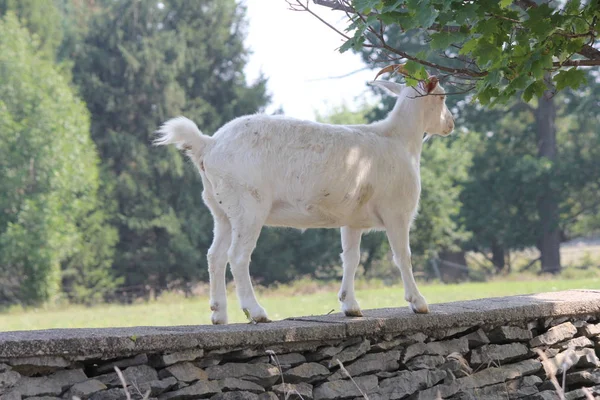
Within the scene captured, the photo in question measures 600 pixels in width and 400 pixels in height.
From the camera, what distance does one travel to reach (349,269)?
6.61 metres

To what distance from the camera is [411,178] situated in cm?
643

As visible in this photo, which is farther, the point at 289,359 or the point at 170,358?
the point at 289,359

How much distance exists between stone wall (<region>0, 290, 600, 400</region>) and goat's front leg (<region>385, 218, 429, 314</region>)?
0.10 metres

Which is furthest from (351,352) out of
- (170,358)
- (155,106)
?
(155,106)

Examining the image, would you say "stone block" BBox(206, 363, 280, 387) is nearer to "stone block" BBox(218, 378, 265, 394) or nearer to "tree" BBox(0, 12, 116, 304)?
"stone block" BBox(218, 378, 265, 394)

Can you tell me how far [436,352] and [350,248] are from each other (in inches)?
41.0

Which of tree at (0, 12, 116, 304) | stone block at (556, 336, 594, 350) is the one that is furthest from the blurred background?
stone block at (556, 336, 594, 350)

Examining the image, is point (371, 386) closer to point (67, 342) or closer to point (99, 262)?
point (67, 342)

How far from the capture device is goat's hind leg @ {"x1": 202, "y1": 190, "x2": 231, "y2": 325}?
19.8 ft

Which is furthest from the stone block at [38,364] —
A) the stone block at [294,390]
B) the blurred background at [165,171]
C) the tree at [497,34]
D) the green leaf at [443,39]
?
the blurred background at [165,171]

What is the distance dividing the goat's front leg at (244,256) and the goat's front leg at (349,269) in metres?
0.87

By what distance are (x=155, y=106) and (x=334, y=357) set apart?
110ft

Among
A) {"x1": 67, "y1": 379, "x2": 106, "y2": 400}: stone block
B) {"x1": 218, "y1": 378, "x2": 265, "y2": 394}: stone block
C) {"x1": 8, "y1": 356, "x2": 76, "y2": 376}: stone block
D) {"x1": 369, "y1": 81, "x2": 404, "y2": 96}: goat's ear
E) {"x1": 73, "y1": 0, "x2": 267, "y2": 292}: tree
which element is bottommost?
{"x1": 218, "y1": 378, "x2": 265, "y2": 394}: stone block

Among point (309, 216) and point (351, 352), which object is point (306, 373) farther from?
point (309, 216)
